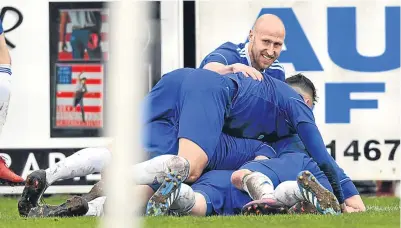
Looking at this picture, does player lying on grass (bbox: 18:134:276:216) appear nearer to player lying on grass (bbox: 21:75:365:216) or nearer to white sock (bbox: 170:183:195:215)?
player lying on grass (bbox: 21:75:365:216)

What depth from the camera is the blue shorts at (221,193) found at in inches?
290

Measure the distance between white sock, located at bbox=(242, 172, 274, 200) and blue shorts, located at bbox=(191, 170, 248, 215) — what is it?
0.12 m

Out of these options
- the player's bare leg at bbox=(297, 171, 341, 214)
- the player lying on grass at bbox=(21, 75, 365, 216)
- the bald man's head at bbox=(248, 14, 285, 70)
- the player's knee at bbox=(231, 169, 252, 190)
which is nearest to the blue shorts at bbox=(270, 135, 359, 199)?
the player lying on grass at bbox=(21, 75, 365, 216)

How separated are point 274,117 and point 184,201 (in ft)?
4.14

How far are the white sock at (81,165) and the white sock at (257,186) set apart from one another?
32.1 inches

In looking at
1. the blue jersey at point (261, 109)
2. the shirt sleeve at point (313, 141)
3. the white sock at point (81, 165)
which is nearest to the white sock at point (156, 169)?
the white sock at point (81, 165)

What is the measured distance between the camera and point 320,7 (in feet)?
33.7

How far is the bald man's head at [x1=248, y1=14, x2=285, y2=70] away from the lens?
834 cm

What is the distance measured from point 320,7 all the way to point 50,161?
2.41 m

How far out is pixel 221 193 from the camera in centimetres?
744

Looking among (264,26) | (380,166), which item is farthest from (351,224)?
(380,166)

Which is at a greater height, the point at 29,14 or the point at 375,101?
the point at 29,14

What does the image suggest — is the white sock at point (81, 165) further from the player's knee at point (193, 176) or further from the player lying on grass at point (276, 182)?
the player's knee at point (193, 176)

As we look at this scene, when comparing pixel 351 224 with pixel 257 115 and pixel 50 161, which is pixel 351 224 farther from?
pixel 50 161
